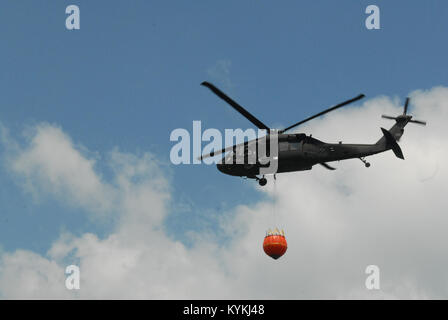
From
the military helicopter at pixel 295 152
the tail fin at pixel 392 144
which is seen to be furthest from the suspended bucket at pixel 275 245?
the tail fin at pixel 392 144

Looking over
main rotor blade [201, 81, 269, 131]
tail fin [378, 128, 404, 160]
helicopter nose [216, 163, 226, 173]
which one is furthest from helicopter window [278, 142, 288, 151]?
tail fin [378, 128, 404, 160]

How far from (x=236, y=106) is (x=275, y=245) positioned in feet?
38.9

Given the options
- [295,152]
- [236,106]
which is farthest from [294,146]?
[236,106]

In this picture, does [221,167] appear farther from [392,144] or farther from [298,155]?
[392,144]

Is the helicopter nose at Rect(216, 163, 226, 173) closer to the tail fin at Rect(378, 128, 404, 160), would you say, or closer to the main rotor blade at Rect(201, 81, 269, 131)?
the main rotor blade at Rect(201, 81, 269, 131)

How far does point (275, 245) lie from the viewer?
140 ft

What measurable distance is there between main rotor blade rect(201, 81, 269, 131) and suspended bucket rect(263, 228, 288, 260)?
29.5 feet

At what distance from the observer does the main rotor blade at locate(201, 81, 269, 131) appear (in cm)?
3853

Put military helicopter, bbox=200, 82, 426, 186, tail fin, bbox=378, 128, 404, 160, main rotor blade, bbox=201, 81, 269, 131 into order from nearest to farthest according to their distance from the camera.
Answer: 1. main rotor blade, bbox=201, 81, 269, 131
2. military helicopter, bbox=200, 82, 426, 186
3. tail fin, bbox=378, 128, 404, 160
